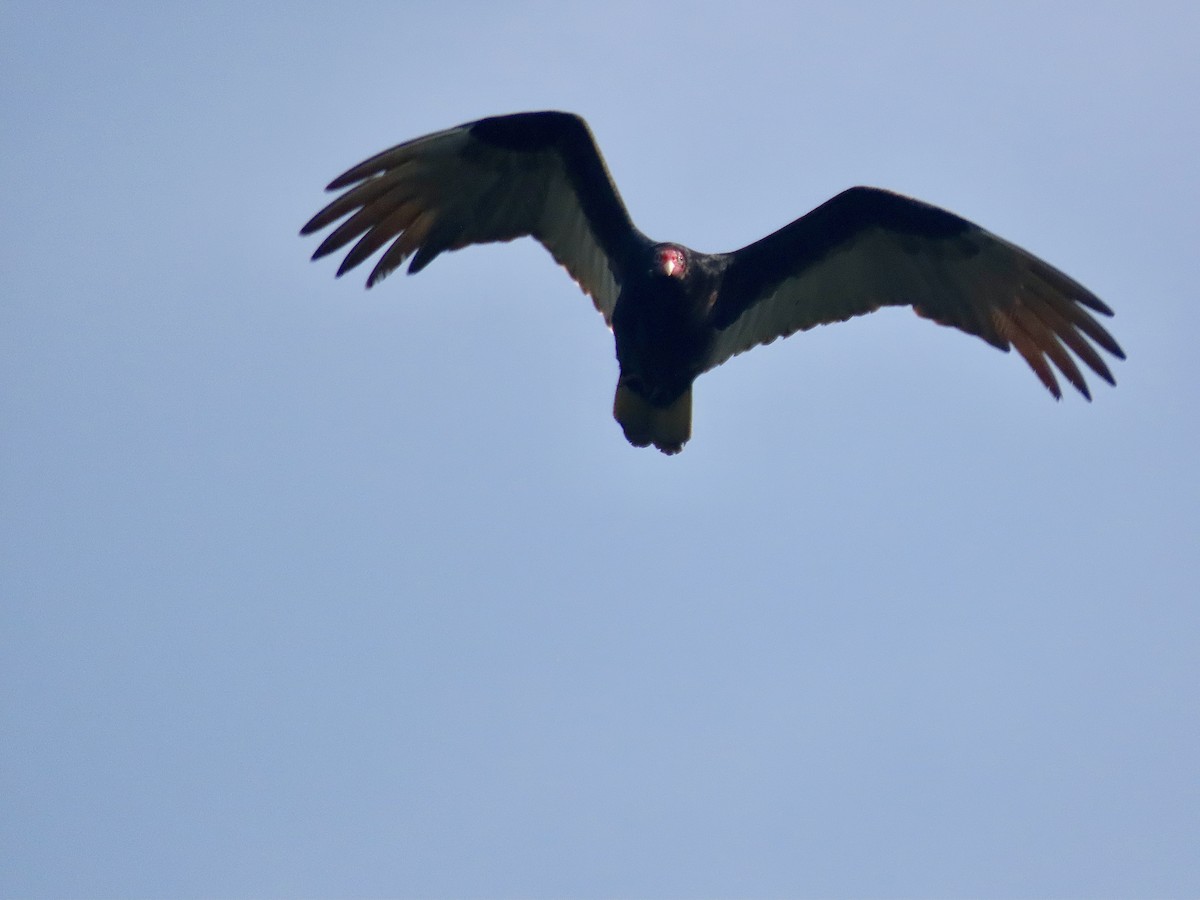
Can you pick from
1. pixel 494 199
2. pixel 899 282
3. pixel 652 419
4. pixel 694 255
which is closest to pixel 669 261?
pixel 694 255

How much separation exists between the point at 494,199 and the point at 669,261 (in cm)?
149

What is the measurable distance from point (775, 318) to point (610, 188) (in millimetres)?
1374

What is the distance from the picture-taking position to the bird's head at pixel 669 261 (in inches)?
307

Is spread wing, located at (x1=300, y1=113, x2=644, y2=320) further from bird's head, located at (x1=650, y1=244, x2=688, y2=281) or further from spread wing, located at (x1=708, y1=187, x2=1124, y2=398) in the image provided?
spread wing, located at (x1=708, y1=187, x2=1124, y2=398)

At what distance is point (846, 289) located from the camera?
29.0 feet

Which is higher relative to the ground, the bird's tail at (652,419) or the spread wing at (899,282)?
the spread wing at (899,282)

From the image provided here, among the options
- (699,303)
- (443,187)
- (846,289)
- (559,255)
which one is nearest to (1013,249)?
Answer: (846,289)

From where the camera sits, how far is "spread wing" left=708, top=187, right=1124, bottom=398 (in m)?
8.54

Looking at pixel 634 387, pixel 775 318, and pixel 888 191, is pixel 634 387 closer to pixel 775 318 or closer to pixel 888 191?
pixel 775 318

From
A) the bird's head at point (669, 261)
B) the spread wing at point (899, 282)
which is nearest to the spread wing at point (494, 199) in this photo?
the bird's head at point (669, 261)

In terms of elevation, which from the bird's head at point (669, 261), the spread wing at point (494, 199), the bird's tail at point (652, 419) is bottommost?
the bird's tail at point (652, 419)

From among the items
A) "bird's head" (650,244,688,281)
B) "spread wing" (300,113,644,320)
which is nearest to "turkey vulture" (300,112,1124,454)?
"spread wing" (300,113,644,320)

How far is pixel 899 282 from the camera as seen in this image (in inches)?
348

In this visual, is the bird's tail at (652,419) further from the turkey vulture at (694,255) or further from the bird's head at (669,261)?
Result: the bird's head at (669,261)
